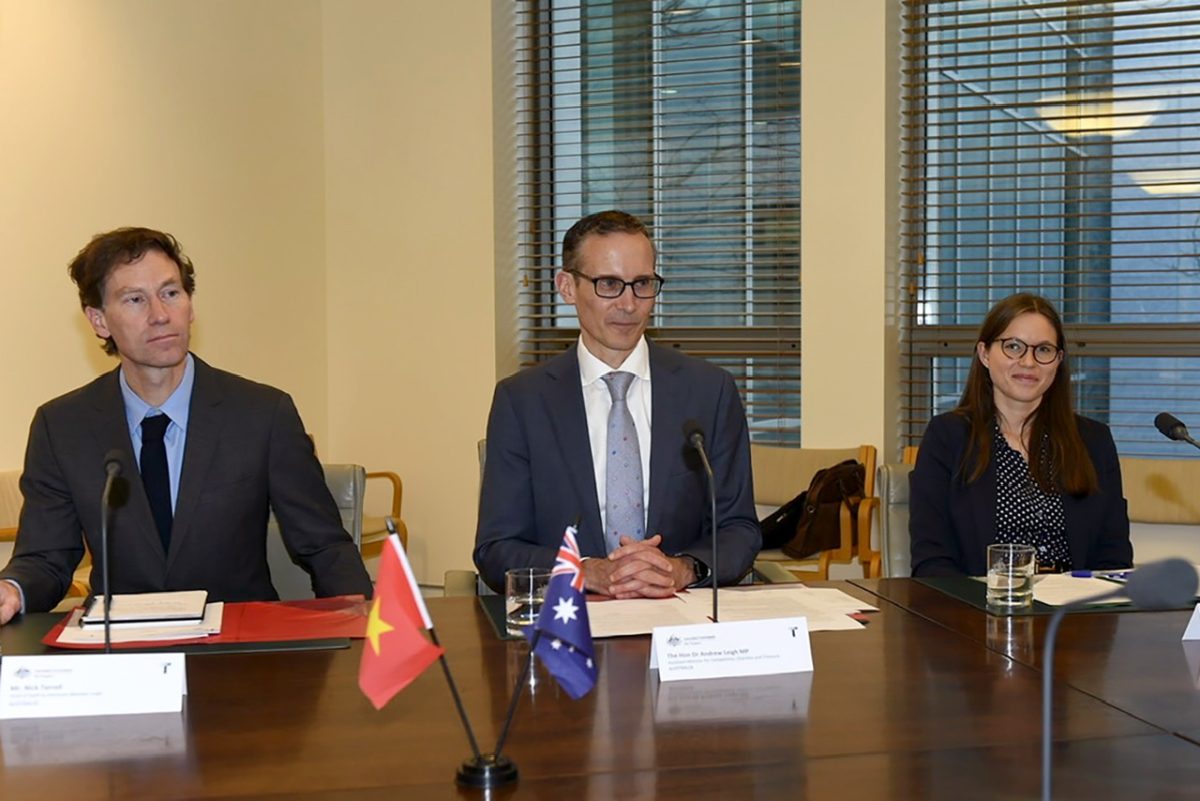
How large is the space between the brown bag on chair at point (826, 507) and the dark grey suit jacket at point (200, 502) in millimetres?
2529

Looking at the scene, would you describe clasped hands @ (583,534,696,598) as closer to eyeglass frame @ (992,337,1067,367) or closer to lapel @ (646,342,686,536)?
lapel @ (646,342,686,536)

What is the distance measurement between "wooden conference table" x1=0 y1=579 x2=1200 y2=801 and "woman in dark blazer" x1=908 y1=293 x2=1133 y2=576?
0.97 m

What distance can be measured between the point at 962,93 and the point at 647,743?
456cm

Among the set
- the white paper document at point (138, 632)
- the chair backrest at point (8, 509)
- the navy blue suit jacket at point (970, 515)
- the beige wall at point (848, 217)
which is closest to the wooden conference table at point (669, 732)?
the white paper document at point (138, 632)

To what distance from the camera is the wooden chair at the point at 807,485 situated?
5.07 meters

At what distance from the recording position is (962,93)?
568 centimetres

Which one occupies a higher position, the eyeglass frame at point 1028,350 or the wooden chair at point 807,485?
the eyeglass frame at point 1028,350

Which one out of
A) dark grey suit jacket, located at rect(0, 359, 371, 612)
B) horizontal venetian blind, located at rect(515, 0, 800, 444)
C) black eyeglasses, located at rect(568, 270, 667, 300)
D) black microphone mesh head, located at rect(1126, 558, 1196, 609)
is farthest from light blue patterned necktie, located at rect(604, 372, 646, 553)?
horizontal venetian blind, located at rect(515, 0, 800, 444)

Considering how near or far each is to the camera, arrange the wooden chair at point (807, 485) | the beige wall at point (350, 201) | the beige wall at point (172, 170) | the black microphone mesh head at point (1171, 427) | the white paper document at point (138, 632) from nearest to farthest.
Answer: the white paper document at point (138, 632) → the black microphone mesh head at point (1171, 427) → the beige wall at point (172, 170) → the beige wall at point (350, 201) → the wooden chair at point (807, 485)

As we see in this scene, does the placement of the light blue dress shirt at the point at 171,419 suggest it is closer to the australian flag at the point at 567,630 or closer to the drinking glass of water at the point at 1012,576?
the australian flag at the point at 567,630

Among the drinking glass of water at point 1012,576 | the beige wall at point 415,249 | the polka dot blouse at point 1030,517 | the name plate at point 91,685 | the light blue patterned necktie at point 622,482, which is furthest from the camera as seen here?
the beige wall at point 415,249

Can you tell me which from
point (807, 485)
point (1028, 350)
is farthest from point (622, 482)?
point (807, 485)

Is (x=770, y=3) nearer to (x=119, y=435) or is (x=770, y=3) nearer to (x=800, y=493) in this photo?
(x=800, y=493)

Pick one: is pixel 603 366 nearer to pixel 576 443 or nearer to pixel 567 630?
pixel 576 443
